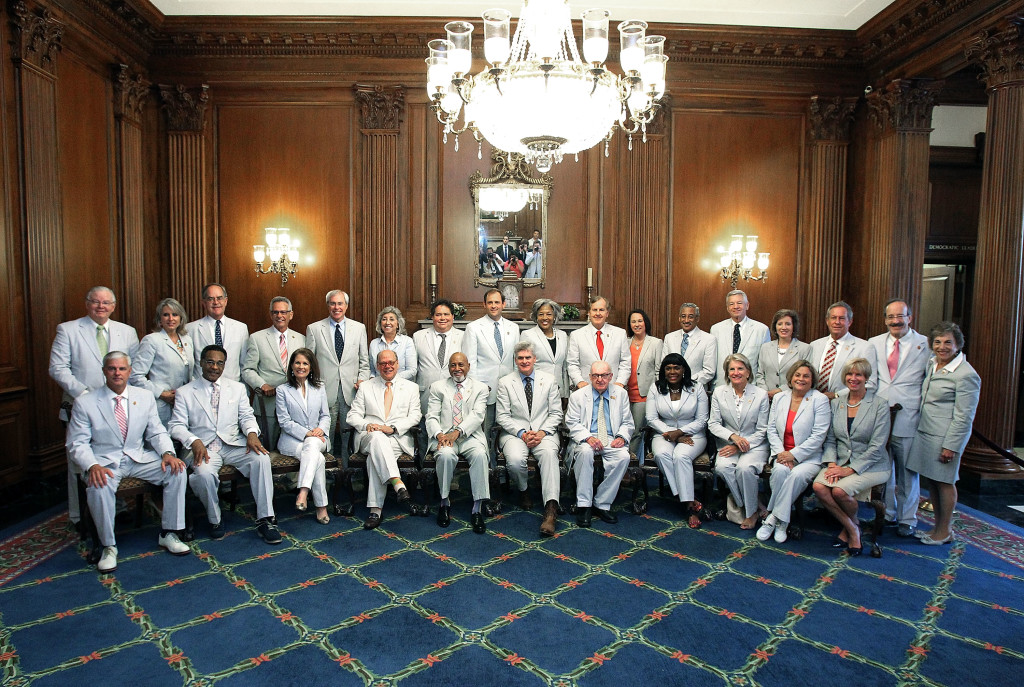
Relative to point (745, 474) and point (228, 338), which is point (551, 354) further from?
point (228, 338)

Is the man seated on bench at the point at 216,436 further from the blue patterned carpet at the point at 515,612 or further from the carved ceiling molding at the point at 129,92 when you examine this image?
the carved ceiling molding at the point at 129,92

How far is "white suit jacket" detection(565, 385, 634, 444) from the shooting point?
5.59 m

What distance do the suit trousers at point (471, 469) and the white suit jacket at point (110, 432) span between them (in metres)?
2.03

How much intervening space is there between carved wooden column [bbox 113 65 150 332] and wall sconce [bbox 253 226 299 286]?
1.31 metres

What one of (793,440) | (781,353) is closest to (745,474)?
(793,440)

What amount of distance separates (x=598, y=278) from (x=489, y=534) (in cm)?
414

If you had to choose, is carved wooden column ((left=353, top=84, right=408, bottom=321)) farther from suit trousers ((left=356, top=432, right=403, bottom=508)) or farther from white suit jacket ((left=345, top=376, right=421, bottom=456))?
suit trousers ((left=356, top=432, right=403, bottom=508))

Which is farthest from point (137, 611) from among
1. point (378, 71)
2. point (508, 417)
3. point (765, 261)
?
point (765, 261)

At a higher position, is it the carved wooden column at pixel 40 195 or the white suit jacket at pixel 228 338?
the carved wooden column at pixel 40 195

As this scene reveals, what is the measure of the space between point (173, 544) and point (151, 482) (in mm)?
502

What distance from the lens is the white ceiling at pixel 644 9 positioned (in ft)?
23.6

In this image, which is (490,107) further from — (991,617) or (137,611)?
(991,617)

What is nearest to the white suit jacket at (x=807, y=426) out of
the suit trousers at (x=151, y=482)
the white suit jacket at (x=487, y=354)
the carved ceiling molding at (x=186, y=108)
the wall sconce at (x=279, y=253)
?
the white suit jacket at (x=487, y=354)

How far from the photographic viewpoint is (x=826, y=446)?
502 centimetres
